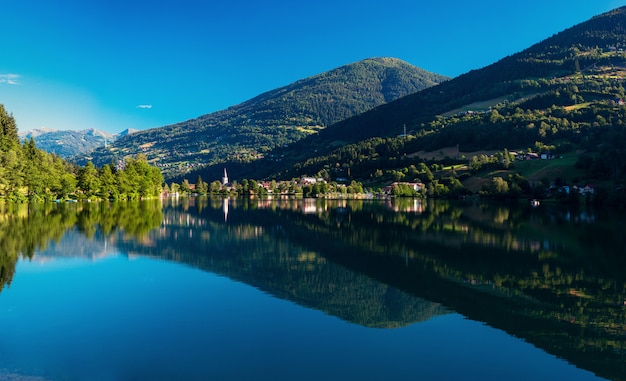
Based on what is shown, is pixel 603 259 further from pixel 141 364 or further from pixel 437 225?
pixel 141 364

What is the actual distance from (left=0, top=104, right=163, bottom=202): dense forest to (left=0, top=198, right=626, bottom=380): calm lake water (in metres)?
55.1

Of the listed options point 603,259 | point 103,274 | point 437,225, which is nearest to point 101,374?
point 103,274

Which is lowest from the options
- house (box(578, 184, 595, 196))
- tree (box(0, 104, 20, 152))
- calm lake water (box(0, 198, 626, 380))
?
calm lake water (box(0, 198, 626, 380))

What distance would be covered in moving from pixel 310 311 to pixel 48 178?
89.0 m

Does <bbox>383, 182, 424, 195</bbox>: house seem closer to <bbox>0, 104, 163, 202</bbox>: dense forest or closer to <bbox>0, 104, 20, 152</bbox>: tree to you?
<bbox>0, 104, 163, 202</bbox>: dense forest

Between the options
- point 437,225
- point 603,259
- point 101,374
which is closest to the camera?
point 101,374

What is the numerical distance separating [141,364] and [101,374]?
2.95 feet

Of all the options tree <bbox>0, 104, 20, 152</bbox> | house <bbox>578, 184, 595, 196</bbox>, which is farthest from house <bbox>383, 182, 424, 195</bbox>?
tree <bbox>0, 104, 20, 152</bbox>

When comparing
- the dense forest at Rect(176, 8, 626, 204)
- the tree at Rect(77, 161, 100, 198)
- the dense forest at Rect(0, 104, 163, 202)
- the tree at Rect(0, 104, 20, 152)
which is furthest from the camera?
the dense forest at Rect(176, 8, 626, 204)

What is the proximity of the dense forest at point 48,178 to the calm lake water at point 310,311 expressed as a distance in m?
55.1

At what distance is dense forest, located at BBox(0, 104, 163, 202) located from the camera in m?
77.6

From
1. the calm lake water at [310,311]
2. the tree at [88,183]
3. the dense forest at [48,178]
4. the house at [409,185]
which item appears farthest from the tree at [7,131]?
the house at [409,185]

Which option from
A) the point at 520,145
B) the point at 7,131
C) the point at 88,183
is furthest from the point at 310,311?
the point at 520,145

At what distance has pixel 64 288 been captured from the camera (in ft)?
63.0
